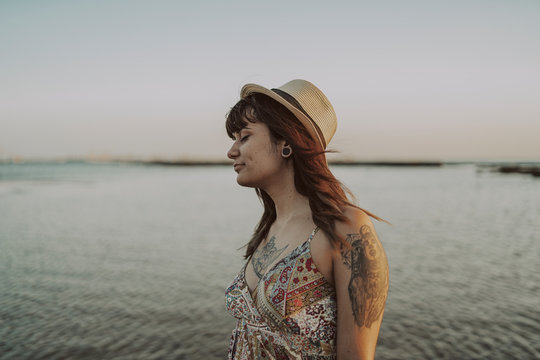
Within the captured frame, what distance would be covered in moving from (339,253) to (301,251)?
0.22 m

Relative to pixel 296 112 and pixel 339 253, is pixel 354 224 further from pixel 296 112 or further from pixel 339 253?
pixel 296 112

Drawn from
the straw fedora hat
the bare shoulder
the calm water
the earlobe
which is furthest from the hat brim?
the calm water

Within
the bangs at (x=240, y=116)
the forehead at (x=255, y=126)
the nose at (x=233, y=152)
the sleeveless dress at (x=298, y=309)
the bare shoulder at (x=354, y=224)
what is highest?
the bangs at (x=240, y=116)

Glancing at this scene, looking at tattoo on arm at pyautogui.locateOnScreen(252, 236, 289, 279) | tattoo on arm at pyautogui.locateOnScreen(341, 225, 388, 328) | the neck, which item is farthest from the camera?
the neck

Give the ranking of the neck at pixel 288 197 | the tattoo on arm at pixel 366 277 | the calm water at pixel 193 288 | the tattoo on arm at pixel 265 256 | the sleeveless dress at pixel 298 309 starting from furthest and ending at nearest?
the calm water at pixel 193 288, the neck at pixel 288 197, the tattoo on arm at pixel 265 256, the sleeveless dress at pixel 298 309, the tattoo on arm at pixel 366 277

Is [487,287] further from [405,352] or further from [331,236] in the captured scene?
[331,236]

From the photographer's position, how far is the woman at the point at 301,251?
175cm

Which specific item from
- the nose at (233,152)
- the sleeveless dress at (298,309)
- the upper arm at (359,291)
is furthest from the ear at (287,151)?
the upper arm at (359,291)

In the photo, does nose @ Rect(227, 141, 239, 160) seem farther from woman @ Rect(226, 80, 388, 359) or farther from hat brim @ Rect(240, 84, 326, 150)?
hat brim @ Rect(240, 84, 326, 150)

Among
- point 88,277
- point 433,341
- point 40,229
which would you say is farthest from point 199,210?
point 433,341

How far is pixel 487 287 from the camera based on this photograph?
32.7 ft

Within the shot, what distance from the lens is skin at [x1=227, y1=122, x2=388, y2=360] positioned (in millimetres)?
1730

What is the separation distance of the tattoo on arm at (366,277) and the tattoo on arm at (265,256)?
1.52 feet

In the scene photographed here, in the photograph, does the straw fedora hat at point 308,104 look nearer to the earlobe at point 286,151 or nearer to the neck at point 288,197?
the earlobe at point 286,151
